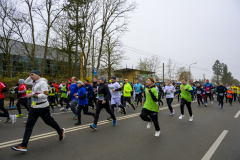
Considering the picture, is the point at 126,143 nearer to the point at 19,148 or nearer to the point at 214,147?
the point at 214,147

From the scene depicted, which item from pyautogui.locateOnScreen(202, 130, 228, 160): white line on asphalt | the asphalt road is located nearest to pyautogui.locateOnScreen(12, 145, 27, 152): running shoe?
the asphalt road

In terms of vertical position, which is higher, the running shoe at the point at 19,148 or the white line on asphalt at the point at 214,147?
the running shoe at the point at 19,148

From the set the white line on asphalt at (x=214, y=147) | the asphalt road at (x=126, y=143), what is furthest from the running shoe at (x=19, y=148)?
the white line on asphalt at (x=214, y=147)

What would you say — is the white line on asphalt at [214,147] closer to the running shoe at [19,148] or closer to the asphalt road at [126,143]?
the asphalt road at [126,143]

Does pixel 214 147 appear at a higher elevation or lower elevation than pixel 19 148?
lower

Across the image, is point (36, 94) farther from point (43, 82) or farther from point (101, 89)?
point (101, 89)

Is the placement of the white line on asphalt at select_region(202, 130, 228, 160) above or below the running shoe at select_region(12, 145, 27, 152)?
below

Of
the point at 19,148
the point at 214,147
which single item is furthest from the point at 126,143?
the point at 19,148

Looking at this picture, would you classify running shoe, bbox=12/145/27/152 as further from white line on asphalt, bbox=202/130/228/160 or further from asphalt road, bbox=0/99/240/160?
white line on asphalt, bbox=202/130/228/160

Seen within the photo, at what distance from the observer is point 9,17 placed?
1789 cm

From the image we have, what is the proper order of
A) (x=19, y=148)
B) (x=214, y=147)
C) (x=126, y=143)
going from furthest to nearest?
(x=126, y=143) → (x=214, y=147) → (x=19, y=148)

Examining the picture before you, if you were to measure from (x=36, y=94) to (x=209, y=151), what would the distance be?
4.24 meters

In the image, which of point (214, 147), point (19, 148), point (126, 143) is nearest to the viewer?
point (19, 148)

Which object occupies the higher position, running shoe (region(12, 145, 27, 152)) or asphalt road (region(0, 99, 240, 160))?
running shoe (region(12, 145, 27, 152))
